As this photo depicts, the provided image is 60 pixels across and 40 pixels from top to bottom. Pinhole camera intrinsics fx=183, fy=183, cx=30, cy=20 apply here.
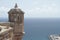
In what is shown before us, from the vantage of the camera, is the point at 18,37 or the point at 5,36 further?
the point at 18,37

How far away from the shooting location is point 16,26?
36.7ft

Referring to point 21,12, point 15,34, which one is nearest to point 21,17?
point 21,12

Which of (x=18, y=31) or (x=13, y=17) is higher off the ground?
(x=13, y=17)

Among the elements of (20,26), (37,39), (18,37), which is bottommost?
(37,39)

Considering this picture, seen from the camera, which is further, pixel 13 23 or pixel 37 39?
pixel 37 39

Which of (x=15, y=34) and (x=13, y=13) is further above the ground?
(x=13, y=13)

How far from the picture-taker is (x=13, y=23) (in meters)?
11.2

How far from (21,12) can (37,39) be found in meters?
106

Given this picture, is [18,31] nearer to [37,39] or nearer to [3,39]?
[3,39]

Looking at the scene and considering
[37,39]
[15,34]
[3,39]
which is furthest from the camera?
[37,39]

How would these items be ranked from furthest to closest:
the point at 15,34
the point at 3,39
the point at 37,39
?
the point at 37,39 → the point at 15,34 → the point at 3,39

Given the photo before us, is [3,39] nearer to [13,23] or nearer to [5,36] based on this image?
[5,36]

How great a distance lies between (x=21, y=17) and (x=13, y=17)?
19.9 inches

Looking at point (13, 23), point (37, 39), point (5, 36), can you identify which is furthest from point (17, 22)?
point (37, 39)
